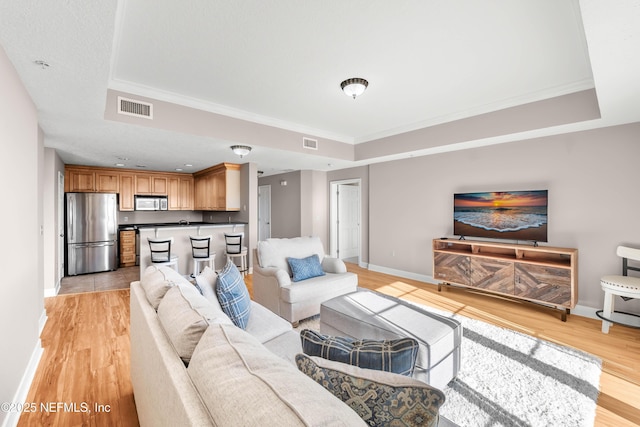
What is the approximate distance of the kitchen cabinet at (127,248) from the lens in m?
6.42

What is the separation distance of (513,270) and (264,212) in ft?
20.1

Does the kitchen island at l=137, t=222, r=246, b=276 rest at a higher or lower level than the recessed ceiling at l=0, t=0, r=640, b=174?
lower

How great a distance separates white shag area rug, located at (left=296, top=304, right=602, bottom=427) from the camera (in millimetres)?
1812

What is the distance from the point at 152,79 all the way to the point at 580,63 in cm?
430

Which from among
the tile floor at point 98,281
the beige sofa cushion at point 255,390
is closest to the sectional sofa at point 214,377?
the beige sofa cushion at point 255,390

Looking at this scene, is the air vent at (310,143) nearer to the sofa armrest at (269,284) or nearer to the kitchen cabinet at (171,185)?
the kitchen cabinet at (171,185)

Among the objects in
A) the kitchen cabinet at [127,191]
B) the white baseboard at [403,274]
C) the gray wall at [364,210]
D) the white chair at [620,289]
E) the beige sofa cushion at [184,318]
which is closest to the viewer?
the beige sofa cushion at [184,318]

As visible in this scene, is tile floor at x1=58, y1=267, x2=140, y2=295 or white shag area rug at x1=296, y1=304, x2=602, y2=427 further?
tile floor at x1=58, y1=267, x2=140, y2=295

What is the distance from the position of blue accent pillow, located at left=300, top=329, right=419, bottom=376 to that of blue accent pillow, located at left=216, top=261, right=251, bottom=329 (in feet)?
3.46

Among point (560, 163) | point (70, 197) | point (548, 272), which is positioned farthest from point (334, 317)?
point (70, 197)

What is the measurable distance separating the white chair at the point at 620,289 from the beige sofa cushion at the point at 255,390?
3.75 metres

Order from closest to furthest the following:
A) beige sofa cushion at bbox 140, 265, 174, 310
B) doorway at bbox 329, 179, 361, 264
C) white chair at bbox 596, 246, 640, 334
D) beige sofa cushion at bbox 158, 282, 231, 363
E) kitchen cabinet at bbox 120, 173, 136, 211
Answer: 1. beige sofa cushion at bbox 158, 282, 231, 363
2. beige sofa cushion at bbox 140, 265, 174, 310
3. white chair at bbox 596, 246, 640, 334
4. kitchen cabinet at bbox 120, 173, 136, 211
5. doorway at bbox 329, 179, 361, 264

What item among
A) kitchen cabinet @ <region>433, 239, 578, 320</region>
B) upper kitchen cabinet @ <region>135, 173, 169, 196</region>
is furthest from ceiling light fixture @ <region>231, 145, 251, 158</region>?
upper kitchen cabinet @ <region>135, 173, 169, 196</region>

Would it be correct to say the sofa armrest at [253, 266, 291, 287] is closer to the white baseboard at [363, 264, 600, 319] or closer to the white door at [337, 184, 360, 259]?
the white baseboard at [363, 264, 600, 319]
